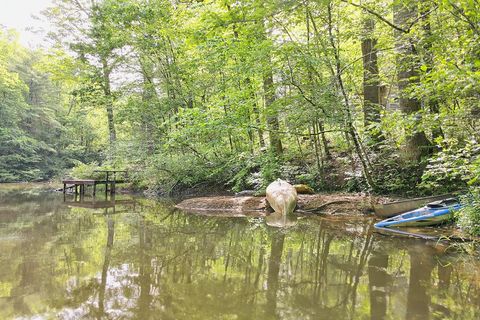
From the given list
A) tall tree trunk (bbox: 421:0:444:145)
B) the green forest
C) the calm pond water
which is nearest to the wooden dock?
the green forest

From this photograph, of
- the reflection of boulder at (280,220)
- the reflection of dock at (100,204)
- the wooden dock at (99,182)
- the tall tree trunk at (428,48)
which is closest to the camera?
the tall tree trunk at (428,48)

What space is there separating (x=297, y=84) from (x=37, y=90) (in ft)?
89.4

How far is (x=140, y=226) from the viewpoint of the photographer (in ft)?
22.1

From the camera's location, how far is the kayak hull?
5.56 metres

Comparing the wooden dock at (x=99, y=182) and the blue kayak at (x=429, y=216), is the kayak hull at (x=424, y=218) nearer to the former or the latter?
the blue kayak at (x=429, y=216)

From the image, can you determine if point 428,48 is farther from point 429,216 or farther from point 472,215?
point 472,215

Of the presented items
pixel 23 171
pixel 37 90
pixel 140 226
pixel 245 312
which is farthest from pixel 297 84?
pixel 37 90

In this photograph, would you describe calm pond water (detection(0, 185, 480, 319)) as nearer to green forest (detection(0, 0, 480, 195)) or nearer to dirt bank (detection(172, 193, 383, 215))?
green forest (detection(0, 0, 480, 195))

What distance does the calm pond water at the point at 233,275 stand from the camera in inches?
104

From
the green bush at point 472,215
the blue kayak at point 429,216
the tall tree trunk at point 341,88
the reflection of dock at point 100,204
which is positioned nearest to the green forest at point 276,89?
the tall tree trunk at point 341,88

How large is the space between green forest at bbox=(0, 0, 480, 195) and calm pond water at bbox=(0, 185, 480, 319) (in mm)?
1395

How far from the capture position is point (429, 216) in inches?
222

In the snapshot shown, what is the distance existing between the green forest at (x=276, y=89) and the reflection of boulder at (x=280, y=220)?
83.5 inches

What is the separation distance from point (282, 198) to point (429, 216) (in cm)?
339
